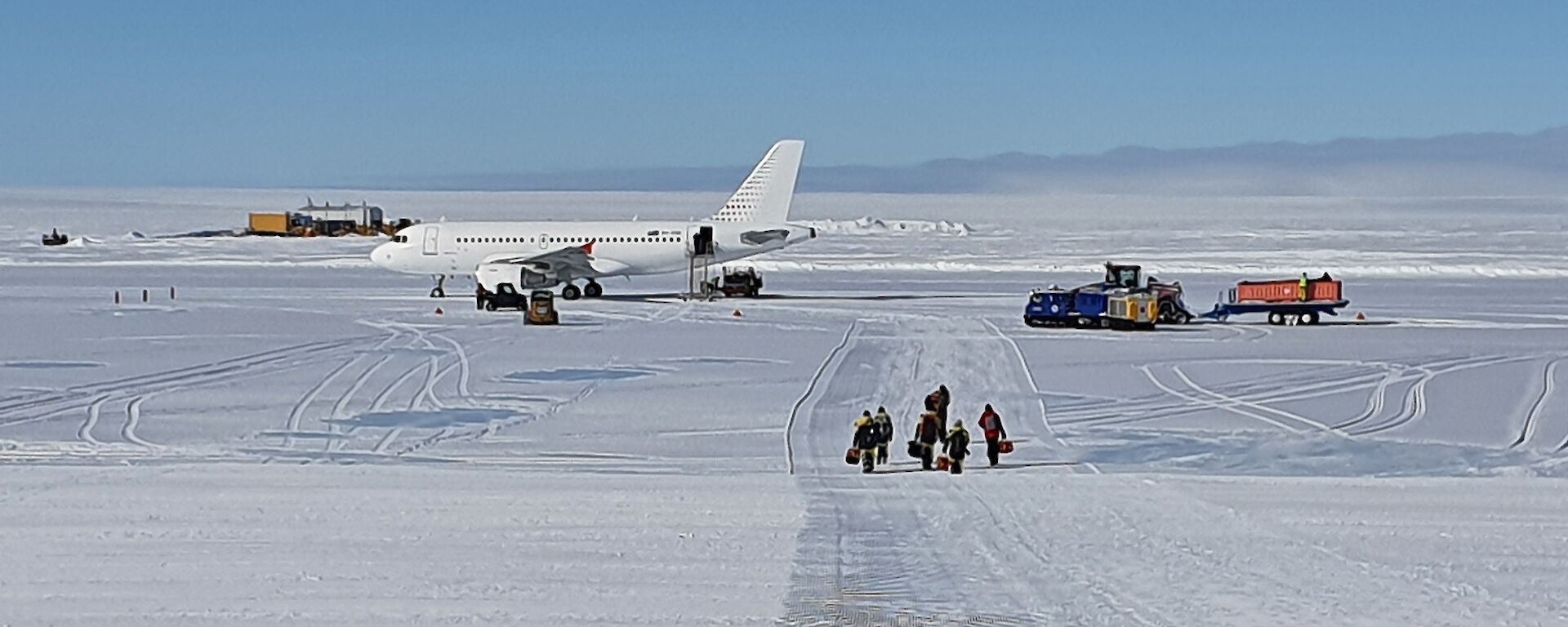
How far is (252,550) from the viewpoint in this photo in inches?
506

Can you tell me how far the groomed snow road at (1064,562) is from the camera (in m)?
11.0

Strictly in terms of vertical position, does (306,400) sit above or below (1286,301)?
below

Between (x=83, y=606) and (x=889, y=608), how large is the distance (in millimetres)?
4836

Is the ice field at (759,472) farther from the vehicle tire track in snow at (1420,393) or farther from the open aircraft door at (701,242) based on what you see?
the open aircraft door at (701,242)

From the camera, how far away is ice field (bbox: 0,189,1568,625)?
11469 mm

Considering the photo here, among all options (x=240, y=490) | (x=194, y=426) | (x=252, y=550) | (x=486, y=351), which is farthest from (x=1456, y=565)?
(x=486, y=351)

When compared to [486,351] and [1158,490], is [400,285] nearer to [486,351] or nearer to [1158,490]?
[486,351]

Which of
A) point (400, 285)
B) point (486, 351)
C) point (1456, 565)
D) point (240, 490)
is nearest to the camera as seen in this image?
point (1456, 565)

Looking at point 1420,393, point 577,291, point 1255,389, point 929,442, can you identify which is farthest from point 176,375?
point 577,291

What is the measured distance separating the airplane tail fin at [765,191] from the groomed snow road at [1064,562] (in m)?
37.0

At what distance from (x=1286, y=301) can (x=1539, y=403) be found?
17.3 metres

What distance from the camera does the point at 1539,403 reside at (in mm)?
23484

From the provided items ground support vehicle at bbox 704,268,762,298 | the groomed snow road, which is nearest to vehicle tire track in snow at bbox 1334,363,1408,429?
the groomed snow road

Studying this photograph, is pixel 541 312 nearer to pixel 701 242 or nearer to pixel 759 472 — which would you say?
pixel 701 242
